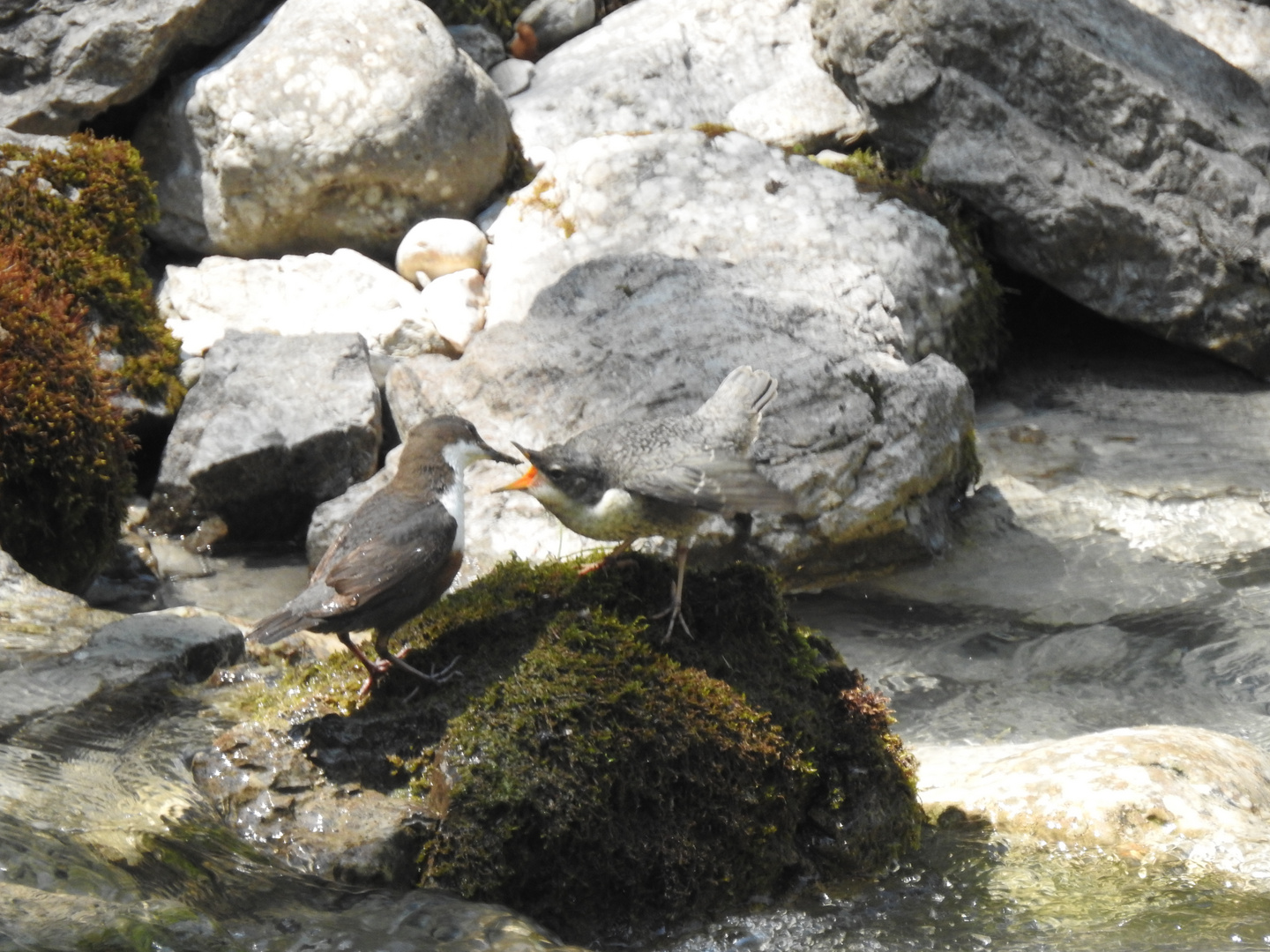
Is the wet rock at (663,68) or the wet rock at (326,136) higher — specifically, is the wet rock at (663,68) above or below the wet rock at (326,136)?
above

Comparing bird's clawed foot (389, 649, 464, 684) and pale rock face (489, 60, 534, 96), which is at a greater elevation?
pale rock face (489, 60, 534, 96)

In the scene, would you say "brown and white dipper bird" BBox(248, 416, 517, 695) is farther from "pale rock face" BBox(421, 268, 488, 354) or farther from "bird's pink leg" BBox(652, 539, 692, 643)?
"pale rock face" BBox(421, 268, 488, 354)

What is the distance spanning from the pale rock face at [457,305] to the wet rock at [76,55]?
2.61 meters

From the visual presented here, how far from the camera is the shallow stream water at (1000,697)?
3.37 meters

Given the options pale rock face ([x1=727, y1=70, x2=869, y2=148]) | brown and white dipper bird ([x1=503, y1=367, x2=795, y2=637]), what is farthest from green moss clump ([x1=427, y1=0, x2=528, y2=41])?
brown and white dipper bird ([x1=503, y1=367, x2=795, y2=637])

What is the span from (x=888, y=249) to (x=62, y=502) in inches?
215

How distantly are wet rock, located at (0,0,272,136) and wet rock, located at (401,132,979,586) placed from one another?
277cm

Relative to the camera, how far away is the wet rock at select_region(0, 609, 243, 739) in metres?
4.21

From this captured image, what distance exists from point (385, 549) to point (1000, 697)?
3.26 meters

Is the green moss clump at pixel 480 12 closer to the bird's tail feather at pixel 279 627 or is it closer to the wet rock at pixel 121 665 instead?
the wet rock at pixel 121 665

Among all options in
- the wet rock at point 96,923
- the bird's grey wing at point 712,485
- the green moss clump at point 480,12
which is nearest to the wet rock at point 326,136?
the green moss clump at point 480,12

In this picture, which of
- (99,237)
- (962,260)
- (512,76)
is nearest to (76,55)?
(99,237)

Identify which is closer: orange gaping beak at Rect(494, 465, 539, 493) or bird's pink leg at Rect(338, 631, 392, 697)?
bird's pink leg at Rect(338, 631, 392, 697)

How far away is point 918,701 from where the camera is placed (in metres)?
5.95
